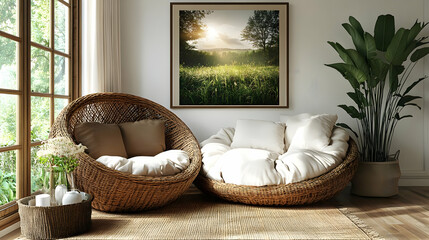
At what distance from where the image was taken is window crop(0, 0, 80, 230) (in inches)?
96.0

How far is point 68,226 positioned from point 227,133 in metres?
1.89

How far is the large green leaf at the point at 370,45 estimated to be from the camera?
3.50 meters

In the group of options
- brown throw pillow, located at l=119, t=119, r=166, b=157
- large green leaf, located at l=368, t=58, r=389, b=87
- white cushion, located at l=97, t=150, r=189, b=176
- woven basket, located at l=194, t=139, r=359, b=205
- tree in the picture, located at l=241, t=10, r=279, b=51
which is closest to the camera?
white cushion, located at l=97, t=150, r=189, b=176

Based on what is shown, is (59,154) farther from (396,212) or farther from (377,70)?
(377,70)

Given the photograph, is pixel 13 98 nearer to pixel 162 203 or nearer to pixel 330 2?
pixel 162 203

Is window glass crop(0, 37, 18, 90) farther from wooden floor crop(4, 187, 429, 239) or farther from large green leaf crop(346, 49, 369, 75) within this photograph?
large green leaf crop(346, 49, 369, 75)

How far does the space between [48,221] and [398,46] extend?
3146mm

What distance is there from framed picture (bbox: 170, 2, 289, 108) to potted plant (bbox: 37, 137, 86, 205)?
5.75ft

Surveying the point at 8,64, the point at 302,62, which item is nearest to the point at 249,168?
the point at 302,62

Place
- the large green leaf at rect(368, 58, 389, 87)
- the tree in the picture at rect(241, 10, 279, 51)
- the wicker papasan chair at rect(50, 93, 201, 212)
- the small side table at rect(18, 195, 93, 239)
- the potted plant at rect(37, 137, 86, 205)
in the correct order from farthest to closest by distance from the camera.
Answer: the tree in the picture at rect(241, 10, 279, 51) → the large green leaf at rect(368, 58, 389, 87) → the wicker papasan chair at rect(50, 93, 201, 212) → the potted plant at rect(37, 137, 86, 205) → the small side table at rect(18, 195, 93, 239)

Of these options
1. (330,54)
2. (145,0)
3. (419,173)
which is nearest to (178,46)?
(145,0)

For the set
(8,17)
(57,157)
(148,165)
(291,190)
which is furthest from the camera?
(291,190)

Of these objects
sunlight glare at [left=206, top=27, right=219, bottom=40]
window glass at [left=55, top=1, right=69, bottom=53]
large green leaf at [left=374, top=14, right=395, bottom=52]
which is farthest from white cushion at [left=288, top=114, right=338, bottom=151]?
window glass at [left=55, top=1, right=69, bottom=53]

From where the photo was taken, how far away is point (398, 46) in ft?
11.2
